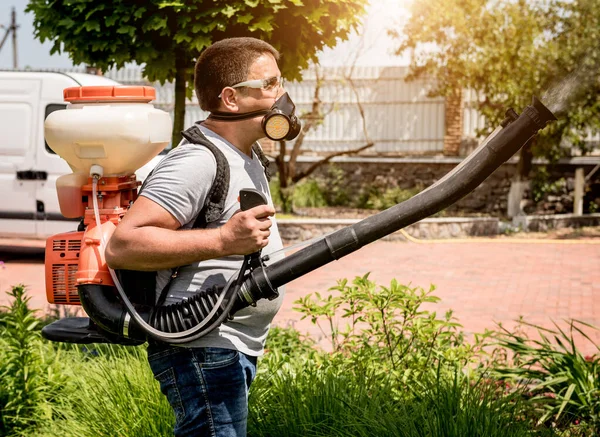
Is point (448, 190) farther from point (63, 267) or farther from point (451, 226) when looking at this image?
point (451, 226)

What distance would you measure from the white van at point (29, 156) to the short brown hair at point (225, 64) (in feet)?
28.3

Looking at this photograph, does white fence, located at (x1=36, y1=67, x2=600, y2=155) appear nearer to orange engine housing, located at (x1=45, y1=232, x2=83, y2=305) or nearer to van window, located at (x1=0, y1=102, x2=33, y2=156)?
van window, located at (x1=0, y1=102, x2=33, y2=156)

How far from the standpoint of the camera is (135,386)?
3.89 metres

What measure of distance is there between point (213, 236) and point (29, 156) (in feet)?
31.0

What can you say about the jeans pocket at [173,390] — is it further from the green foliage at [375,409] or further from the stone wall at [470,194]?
the stone wall at [470,194]

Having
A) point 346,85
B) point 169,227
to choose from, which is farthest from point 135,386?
point 346,85

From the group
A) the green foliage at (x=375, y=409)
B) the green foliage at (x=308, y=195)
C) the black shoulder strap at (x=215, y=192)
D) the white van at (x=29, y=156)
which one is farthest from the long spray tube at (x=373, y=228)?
the green foliage at (x=308, y=195)

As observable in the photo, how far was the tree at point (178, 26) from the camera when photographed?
5945mm

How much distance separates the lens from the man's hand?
7.79 feet

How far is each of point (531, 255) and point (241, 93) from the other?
10.2 metres

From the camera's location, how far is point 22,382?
4.25 meters

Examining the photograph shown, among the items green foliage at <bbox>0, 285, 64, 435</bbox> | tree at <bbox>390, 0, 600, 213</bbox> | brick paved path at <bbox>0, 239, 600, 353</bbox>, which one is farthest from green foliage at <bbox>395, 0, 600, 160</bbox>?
green foliage at <bbox>0, 285, 64, 435</bbox>

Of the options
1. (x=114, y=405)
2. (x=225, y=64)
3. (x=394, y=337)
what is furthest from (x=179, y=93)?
(x=225, y=64)

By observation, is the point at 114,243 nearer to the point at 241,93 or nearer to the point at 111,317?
the point at 111,317
